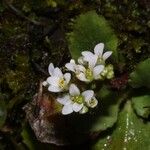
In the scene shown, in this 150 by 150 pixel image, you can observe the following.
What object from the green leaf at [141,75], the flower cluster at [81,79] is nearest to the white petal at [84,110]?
the flower cluster at [81,79]

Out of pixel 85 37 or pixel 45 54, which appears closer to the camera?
pixel 85 37

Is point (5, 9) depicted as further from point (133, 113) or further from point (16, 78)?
point (133, 113)

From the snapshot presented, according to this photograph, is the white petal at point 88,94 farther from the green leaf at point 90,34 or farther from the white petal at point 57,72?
the green leaf at point 90,34

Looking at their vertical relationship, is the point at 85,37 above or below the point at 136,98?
above

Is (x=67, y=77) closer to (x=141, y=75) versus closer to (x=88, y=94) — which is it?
(x=88, y=94)

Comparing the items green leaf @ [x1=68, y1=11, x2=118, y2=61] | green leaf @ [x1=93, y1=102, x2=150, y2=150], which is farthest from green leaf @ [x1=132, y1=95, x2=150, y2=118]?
green leaf @ [x1=68, y1=11, x2=118, y2=61]

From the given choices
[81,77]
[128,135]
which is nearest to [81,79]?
[81,77]

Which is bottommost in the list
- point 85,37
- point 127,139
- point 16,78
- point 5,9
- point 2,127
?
point 127,139

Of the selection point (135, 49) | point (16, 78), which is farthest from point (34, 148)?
point (135, 49)

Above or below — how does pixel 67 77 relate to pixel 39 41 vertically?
below
